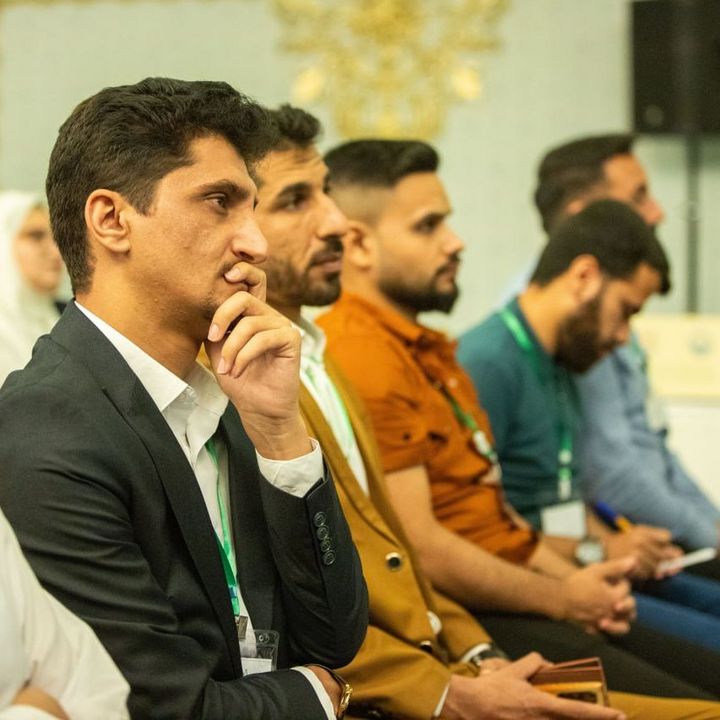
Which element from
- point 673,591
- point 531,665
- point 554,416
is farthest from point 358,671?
point 673,591

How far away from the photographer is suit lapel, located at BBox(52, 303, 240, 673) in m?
1.33

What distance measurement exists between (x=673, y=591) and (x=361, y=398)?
47.3 inches

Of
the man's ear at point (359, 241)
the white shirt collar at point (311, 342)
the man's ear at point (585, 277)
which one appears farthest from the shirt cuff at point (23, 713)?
the man's ear at point (585, 277)

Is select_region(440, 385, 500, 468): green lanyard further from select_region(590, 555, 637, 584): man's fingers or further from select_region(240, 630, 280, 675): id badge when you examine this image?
select_region(240, 630, 280, 675): id badge

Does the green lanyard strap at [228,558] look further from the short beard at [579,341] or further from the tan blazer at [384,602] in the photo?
the short beard at [579,341]

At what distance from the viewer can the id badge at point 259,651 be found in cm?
144

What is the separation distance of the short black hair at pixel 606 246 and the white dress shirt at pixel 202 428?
1.71 metres

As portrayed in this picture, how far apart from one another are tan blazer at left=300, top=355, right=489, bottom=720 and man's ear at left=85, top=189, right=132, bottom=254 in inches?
20.8

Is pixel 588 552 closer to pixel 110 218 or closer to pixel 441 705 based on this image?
pixel 441 705

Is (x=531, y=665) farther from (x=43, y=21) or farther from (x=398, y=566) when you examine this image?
(x=43, y=21)

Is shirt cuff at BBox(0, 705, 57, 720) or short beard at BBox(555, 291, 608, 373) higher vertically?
shirt cuff at BBox(0, 705, 57, 720)

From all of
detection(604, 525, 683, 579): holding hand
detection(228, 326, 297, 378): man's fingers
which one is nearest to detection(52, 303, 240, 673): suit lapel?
detection(228, 326, 297, 378): man's fingers

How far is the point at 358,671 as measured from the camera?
1.71m

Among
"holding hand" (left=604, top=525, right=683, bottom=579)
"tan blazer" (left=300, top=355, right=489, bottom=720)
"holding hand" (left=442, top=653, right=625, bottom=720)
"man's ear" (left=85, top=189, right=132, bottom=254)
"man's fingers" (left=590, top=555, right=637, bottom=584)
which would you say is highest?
"man's ear" (left=85, top=189, right=132, bottom=254)
